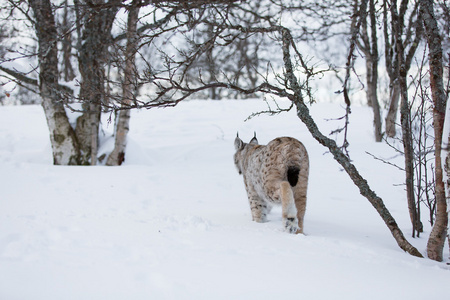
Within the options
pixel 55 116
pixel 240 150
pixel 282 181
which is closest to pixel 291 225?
pixel 282 181

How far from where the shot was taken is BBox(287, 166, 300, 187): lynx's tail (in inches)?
191

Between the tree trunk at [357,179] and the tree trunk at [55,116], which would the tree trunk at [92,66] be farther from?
the tree trunk at [357,179]

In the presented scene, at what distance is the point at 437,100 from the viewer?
3963 millimetres

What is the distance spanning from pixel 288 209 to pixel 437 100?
1955 mm

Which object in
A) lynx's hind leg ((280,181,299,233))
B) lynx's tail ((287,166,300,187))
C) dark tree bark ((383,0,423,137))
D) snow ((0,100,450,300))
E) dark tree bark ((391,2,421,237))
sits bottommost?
snow ((0,100,450,300))

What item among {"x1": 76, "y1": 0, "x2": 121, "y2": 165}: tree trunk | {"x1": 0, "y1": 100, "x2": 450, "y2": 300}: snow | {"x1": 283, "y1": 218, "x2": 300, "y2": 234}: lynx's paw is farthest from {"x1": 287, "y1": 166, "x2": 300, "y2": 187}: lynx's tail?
{"x1": 76, "y1": 0, "x2": 121, "y2": 165}: tree trunk

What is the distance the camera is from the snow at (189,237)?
294 cm

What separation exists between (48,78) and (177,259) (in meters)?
6.60

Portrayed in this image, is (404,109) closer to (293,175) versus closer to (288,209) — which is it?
(293,175)

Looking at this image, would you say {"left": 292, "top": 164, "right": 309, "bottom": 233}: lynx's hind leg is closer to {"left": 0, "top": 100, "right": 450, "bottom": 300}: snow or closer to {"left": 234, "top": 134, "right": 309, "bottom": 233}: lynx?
{"left": 234, "top": 134, "right": 309, "bottom": 233}: lynx

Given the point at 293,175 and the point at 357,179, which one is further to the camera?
the point at 293,175

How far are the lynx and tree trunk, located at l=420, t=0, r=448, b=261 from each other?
58.6 inches

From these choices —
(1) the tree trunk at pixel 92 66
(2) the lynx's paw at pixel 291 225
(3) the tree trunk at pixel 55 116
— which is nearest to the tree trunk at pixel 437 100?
(2) the lynx's paw at pixel 291 225

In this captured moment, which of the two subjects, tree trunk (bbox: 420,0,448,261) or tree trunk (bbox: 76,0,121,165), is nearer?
tree trunk (bbox: 420,0,448,261)
